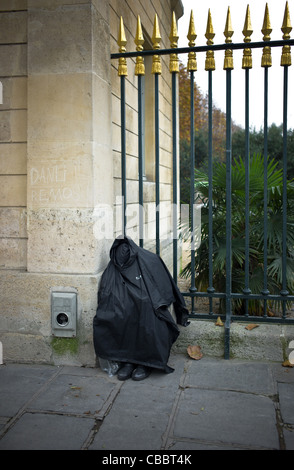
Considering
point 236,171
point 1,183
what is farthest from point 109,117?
point 236,171

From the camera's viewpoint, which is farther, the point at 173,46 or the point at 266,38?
the point at 173,46

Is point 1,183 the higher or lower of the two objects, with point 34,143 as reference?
lower

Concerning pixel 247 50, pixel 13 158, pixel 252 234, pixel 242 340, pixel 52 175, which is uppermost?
pixel 247 50

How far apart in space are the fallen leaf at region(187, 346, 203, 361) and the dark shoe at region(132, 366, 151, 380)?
416 millimetres

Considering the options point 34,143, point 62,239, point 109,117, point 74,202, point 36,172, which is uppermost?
point 109,117

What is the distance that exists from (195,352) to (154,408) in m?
0.90

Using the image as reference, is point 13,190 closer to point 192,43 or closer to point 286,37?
point 192,43

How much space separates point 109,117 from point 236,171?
1348 millimetres

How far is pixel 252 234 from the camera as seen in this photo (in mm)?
4289

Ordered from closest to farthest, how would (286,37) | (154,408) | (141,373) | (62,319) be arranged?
(154,408) → (141,373) → (286,37) → (62,319)

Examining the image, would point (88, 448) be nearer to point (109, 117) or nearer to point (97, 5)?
point (109, 117)

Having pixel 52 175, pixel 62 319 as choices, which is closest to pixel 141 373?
pixel 62 319

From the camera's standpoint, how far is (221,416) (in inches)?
104
